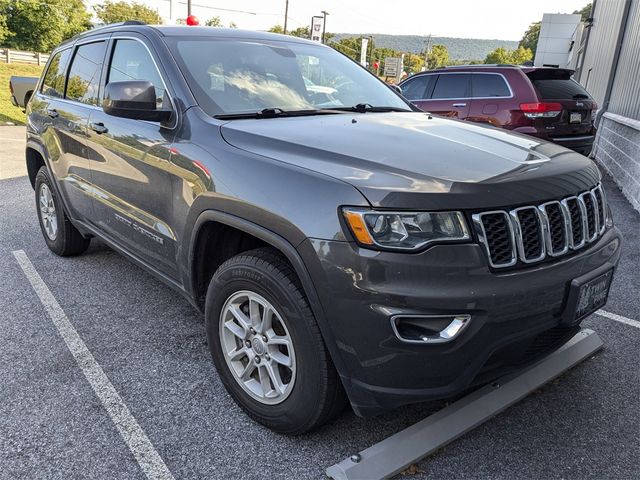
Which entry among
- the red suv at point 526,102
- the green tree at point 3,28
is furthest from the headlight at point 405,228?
the green tree at point 3,28

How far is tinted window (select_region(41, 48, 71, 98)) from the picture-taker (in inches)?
177

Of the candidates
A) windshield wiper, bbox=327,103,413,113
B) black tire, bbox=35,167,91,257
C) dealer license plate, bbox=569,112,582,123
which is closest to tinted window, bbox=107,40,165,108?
windshield wiper, bbox=327,103,413,113

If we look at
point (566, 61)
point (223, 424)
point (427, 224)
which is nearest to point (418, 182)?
point (427, 224)

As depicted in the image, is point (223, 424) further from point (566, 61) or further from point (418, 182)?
point (566, 61)

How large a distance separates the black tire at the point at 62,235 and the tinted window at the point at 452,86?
5.96 meters

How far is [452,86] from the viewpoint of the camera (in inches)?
328

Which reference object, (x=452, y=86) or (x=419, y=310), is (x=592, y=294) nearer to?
(x=419, y=310)

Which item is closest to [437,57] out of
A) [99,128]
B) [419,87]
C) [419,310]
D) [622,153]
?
[622,153]

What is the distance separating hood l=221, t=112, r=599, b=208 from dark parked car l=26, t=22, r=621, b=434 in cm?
1

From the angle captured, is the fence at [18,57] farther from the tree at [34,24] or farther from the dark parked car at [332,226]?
the dark parked car at [332,226]

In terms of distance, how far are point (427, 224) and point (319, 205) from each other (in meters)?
0.41

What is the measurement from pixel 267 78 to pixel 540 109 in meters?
5.44

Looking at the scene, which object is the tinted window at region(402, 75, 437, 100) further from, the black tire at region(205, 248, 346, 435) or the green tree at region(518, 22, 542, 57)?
the green tree at region(518, 22, 542, 57)

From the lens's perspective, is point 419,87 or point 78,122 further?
point 419,87
